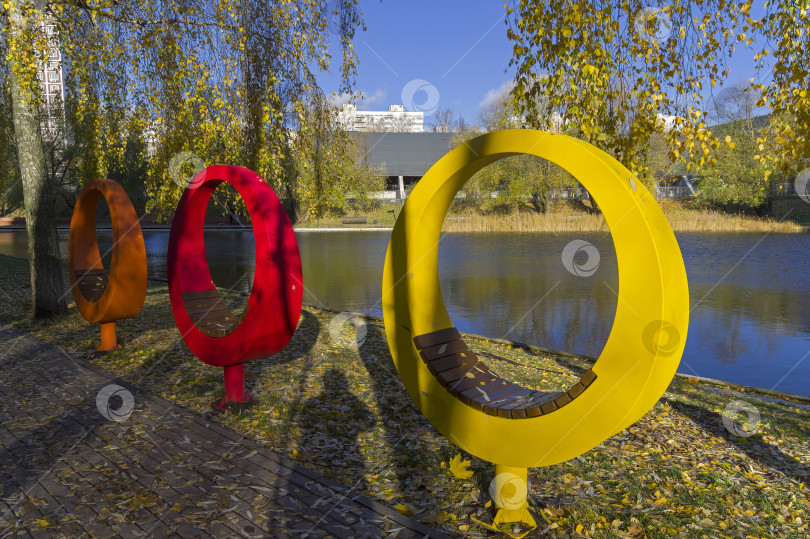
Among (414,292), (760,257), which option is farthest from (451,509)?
(760,257)

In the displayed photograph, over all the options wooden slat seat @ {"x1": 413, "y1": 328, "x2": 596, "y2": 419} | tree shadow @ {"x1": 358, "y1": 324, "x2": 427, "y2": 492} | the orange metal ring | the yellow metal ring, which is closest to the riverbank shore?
Answer: tree shadow @ {"x1": 358, "y1": 324, "x2": 427, "y2": 492}

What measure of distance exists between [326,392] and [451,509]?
2614 mm

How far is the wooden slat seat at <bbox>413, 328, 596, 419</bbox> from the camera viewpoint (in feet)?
11.7

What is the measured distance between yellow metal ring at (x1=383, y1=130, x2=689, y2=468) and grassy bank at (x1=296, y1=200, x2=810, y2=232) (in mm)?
Result: 30249

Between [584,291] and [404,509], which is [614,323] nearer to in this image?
[404,509]

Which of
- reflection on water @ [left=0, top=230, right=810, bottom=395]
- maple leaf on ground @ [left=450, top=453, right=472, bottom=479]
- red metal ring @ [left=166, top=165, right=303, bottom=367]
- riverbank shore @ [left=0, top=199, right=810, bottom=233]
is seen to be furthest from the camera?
riverbank shore @ [left=0, top=199, right=810, bottom=233]

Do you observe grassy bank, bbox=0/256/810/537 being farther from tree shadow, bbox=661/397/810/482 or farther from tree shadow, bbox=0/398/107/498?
tree shadow, bbox=0/398/107/498

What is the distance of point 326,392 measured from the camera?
617 centimetres

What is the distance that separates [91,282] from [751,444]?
27.5ft

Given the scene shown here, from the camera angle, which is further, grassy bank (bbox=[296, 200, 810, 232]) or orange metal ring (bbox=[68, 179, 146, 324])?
grassy bank (bbox=[296, 200, 810, 232])

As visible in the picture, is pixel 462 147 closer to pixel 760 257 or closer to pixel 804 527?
pixel 804 527

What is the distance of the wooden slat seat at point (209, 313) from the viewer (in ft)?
19.6

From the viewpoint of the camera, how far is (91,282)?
329 inches

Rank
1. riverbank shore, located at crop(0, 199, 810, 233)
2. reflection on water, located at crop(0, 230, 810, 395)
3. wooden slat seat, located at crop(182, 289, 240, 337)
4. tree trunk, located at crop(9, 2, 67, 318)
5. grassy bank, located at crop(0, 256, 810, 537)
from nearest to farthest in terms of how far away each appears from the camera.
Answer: grassy bank, located at crop(0, 256, 810, 537), wooden slat seat, located at crop(182, 289, 240, 337), tree trunk, located at crop(9, 2, 67, 318), reflection on water, located at crop(0, 230, 810, 395), riverbank shore, located at crop(0, 199, 810, 233)
